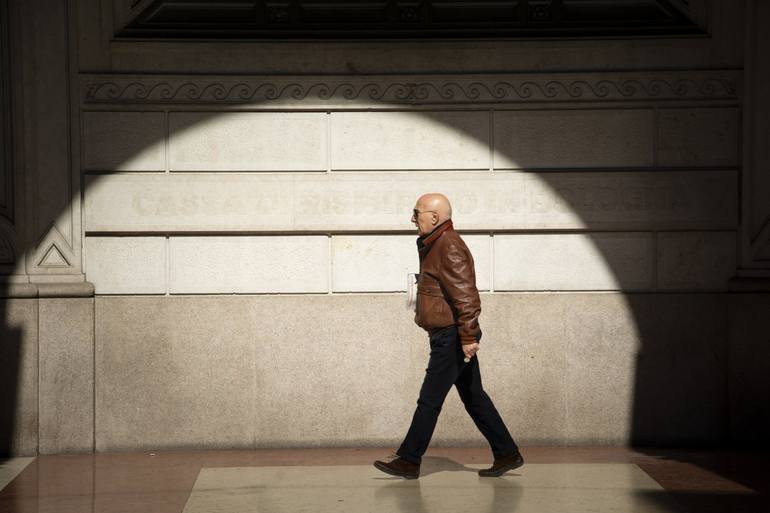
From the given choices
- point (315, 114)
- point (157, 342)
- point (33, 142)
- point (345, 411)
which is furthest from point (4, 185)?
point (345, 411)

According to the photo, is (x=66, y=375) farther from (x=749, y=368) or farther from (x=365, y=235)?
(x=749, y=368)

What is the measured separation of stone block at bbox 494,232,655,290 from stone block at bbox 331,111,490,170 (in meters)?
0.74

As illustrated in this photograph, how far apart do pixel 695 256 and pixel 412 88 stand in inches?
105

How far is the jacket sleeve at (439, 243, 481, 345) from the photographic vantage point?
25.0 feet

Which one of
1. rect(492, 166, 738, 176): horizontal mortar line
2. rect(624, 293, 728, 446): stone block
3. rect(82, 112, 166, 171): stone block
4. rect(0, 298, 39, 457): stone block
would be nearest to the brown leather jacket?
rect(492, 166, 738, 176): horizontal mortar line

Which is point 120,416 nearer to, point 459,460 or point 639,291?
point 459,460

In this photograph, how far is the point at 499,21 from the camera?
9477 mm

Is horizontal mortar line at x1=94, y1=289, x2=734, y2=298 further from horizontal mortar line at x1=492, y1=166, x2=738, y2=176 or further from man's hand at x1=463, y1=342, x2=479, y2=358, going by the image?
man's hand at x1=463, y1=342, x2=479, y2=358

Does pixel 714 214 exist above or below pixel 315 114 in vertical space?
below

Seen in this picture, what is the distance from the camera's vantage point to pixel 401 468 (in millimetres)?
7926

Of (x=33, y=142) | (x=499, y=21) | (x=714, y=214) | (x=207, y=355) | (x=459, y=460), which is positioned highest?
(x=499, y=21)

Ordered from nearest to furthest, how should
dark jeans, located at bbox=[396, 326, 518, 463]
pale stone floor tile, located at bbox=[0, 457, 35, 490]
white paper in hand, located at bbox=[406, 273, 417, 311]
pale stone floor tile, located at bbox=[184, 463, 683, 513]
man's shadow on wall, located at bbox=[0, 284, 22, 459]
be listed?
pale stone floor tile, located at bbox=[184, 463, 683, 513] < dark jeans, located at bbox=[396, 326, 518, 463] < white paper in hand, located at bbox=[406, 273, 417, 311] < pale stone floor tile, located at bbox=[0, 457, 35, 490] < man's shadow on wall, located at bbox=[0, 284, 22, 459]


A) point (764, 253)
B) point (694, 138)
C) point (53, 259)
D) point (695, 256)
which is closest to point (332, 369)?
point (53, 259)

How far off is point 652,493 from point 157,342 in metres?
4.02
